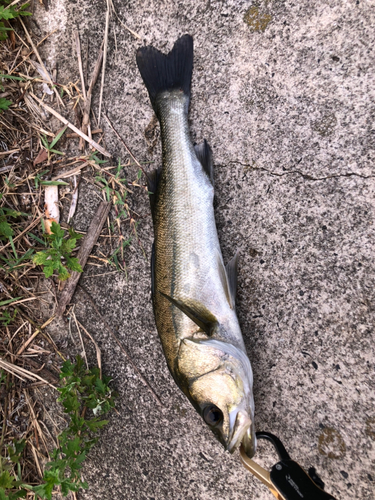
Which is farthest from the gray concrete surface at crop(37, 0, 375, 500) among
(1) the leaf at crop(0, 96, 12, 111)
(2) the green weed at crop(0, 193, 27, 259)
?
(2) the green weed at crop(0, 193, 27, 259)

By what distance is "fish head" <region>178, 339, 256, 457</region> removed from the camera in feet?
6.83

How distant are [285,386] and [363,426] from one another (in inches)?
20.4

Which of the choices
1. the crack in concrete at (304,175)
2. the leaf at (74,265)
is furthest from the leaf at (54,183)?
the crack in concrete at (304,175)

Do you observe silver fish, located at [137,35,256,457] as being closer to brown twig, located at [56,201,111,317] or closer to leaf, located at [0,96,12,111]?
brown twig, located at [56,201,111,317]

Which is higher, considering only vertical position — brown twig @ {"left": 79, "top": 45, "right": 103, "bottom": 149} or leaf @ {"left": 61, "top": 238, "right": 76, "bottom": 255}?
brown twig @ {"left": 79, "top": 45, "right": 103, "bottom": 149}

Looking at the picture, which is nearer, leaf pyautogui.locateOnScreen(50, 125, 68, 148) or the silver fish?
the silver fish

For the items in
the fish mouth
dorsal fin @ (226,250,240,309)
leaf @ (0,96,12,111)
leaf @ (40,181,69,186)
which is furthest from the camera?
leaf @ (40,181,69,186)

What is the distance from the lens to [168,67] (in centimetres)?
264

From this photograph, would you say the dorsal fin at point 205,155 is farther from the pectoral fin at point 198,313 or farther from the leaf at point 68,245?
the leaf at point 68,245

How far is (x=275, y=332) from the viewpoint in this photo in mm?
2484

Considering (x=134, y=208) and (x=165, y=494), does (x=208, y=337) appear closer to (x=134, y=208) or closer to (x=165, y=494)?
(x=134, y=208)

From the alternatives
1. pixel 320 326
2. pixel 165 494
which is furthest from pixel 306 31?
pixel 165 494

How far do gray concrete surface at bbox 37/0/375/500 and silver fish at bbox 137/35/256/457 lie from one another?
216mm

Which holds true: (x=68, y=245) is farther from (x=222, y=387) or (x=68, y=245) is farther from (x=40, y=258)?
(x=222, y=387)
